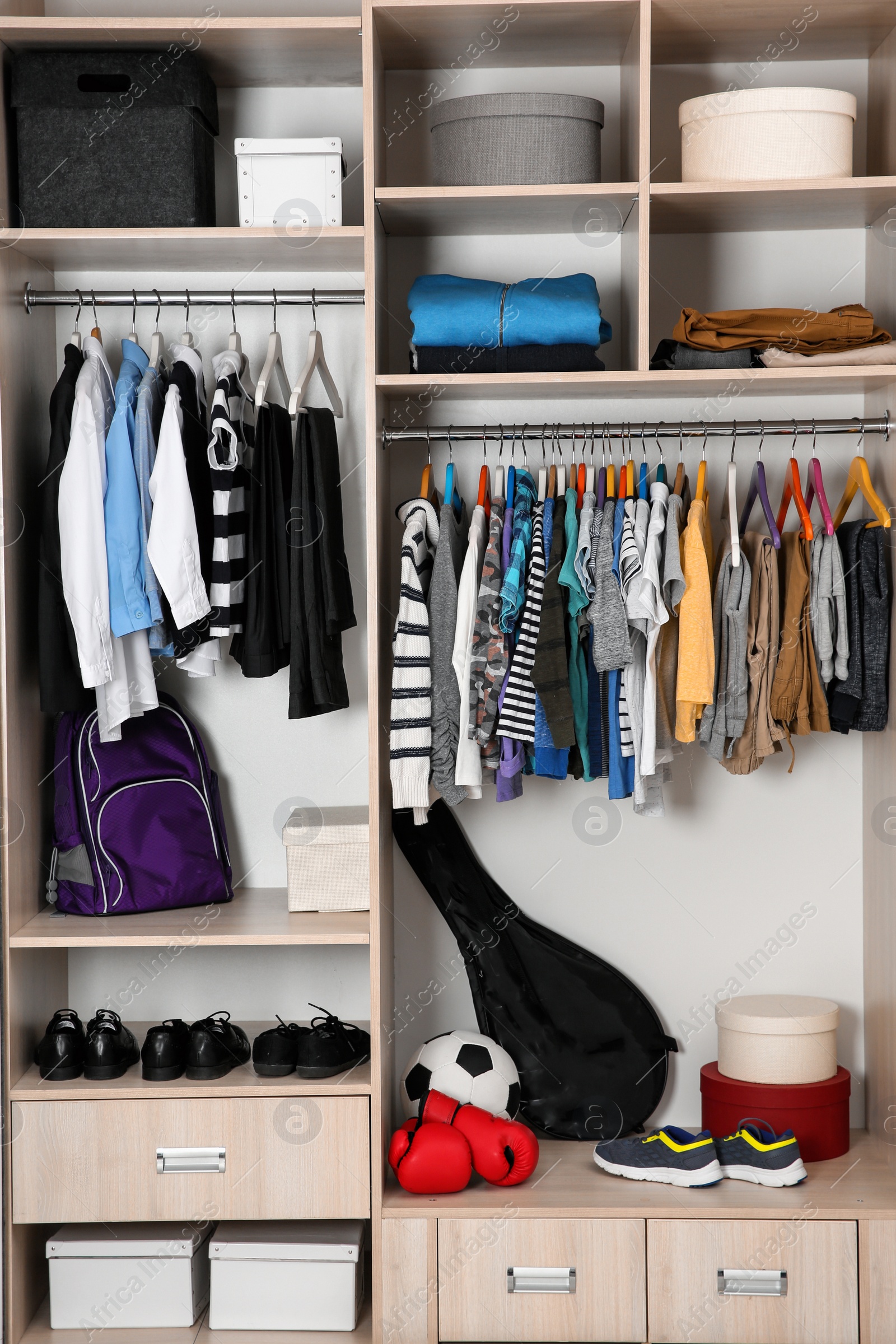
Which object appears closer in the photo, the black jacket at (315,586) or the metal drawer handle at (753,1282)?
the metal drawer handle at (753,1282)

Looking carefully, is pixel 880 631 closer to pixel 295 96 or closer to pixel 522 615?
pixel 522 615

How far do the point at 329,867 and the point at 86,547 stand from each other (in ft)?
2.91

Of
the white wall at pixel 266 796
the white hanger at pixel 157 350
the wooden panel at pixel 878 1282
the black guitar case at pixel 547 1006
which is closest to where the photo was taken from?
the wooden panel at pixel 878 1282

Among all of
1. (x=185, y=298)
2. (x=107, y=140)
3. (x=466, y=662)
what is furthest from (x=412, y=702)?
(x=107, y=140)

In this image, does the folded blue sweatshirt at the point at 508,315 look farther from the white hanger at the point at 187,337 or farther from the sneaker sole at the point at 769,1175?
the sneaker sole at the point at 769,1175

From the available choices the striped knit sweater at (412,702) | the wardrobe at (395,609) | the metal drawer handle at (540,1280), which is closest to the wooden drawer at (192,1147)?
the wardrobe at (395,609)

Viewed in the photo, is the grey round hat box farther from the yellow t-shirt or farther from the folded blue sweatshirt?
the yellow t-shirt

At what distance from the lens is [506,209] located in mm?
2525

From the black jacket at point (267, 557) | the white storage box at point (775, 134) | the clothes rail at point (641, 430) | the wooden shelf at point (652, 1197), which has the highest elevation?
the white storage box at point (775, 134)

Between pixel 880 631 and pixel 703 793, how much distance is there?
0.61 meters

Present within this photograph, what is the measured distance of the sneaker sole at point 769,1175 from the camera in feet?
7.86

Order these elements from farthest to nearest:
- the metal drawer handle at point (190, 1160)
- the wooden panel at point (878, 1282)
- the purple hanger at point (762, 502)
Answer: the purple hanger at point (762, 502), the metal drawer handle at point (190, 1160), the wooden panel at point (878, 1282)

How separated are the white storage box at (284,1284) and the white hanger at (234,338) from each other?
2.01 meters

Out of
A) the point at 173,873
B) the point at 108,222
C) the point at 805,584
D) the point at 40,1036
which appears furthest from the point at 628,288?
the point at 40,1036
